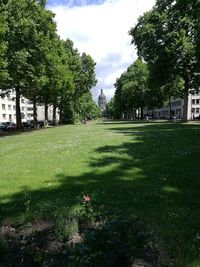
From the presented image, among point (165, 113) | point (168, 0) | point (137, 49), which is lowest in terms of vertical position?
point (165, 113)

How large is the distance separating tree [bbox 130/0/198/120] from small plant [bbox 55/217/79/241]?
45.8 meters

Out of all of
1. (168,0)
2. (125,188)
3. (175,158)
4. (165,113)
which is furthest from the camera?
(165,113)

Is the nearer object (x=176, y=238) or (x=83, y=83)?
(x=176, y=238)

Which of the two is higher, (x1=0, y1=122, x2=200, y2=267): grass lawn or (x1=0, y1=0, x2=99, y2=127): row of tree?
(x1=0, y1=0, x2=99, y2=127): row of tree

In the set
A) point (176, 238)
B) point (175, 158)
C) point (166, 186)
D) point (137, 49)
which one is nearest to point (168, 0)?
point (137, 49)

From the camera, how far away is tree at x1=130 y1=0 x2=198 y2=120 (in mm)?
51047

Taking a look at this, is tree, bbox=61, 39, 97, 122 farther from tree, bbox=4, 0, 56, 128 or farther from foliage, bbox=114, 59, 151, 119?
tree, bbox=4, 0, 56, 128

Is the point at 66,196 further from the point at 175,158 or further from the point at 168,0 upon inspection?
the point at 168,0

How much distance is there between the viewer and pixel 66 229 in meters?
6.77

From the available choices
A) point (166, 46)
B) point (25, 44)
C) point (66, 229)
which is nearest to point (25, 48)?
point (25, 44)

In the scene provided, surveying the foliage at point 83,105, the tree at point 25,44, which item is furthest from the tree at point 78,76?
the tree at point 25,44

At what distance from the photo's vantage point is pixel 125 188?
10008mm

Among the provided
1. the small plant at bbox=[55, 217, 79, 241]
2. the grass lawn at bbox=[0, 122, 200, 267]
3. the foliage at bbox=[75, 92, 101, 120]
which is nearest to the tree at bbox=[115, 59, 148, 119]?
the foliage at bbox=[75, 92, 101, 120]

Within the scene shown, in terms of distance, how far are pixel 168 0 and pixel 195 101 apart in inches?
3350
